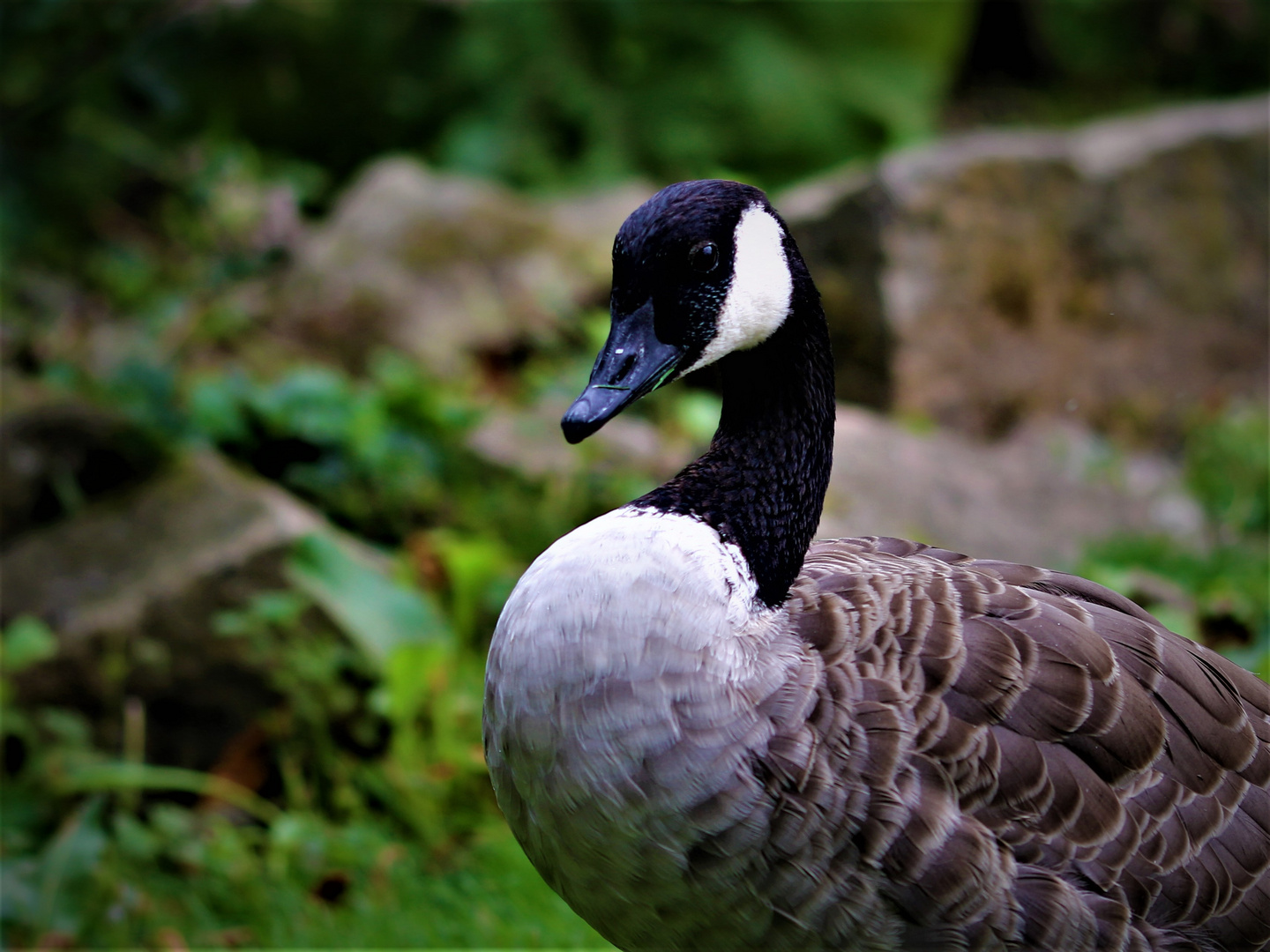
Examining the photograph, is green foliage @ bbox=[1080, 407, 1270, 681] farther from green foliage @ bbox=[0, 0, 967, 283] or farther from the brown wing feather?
green foliage @ bbox=[0, 0, 967, 283]

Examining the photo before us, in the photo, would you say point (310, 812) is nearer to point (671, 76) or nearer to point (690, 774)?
point (690, 774)

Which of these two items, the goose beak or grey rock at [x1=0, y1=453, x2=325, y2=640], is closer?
the goose beak

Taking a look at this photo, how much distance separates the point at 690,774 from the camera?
1.78m

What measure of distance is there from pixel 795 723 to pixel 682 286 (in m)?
0.70

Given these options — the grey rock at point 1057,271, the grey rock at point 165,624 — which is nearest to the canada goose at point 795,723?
the grey rock at point 165,624

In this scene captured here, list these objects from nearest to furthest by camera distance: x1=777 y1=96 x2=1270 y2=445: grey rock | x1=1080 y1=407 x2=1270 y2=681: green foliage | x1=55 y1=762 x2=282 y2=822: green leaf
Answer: x1=1080 y1=407 x2=1270 y2=681: green foliage → x1=55 y1=762 x2=282 y2=822: green leaf → x1=777 y1=96 x2=1270 y2=445: grey rock

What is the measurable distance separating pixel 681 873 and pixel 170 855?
2279mm

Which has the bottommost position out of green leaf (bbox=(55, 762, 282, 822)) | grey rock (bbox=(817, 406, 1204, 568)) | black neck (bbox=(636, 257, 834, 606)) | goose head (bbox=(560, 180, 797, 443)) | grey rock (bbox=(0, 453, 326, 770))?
green leaf (bbox=(55, 762, 282, 822))

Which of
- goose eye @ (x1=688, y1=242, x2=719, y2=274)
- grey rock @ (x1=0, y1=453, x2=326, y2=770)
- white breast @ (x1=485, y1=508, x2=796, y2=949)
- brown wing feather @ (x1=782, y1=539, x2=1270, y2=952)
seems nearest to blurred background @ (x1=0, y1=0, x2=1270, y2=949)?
grey rock @ (x1=0, y1=453, x2=326, y2=770)

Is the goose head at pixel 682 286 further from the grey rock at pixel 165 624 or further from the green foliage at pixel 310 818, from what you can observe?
the grey rock at pixel 165 624

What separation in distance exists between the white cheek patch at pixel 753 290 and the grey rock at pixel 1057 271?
3761 mm

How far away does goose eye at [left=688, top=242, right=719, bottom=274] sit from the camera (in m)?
1.95

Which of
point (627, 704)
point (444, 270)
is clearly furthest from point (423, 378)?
point (627, 704)

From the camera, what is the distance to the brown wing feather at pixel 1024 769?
1.79m
